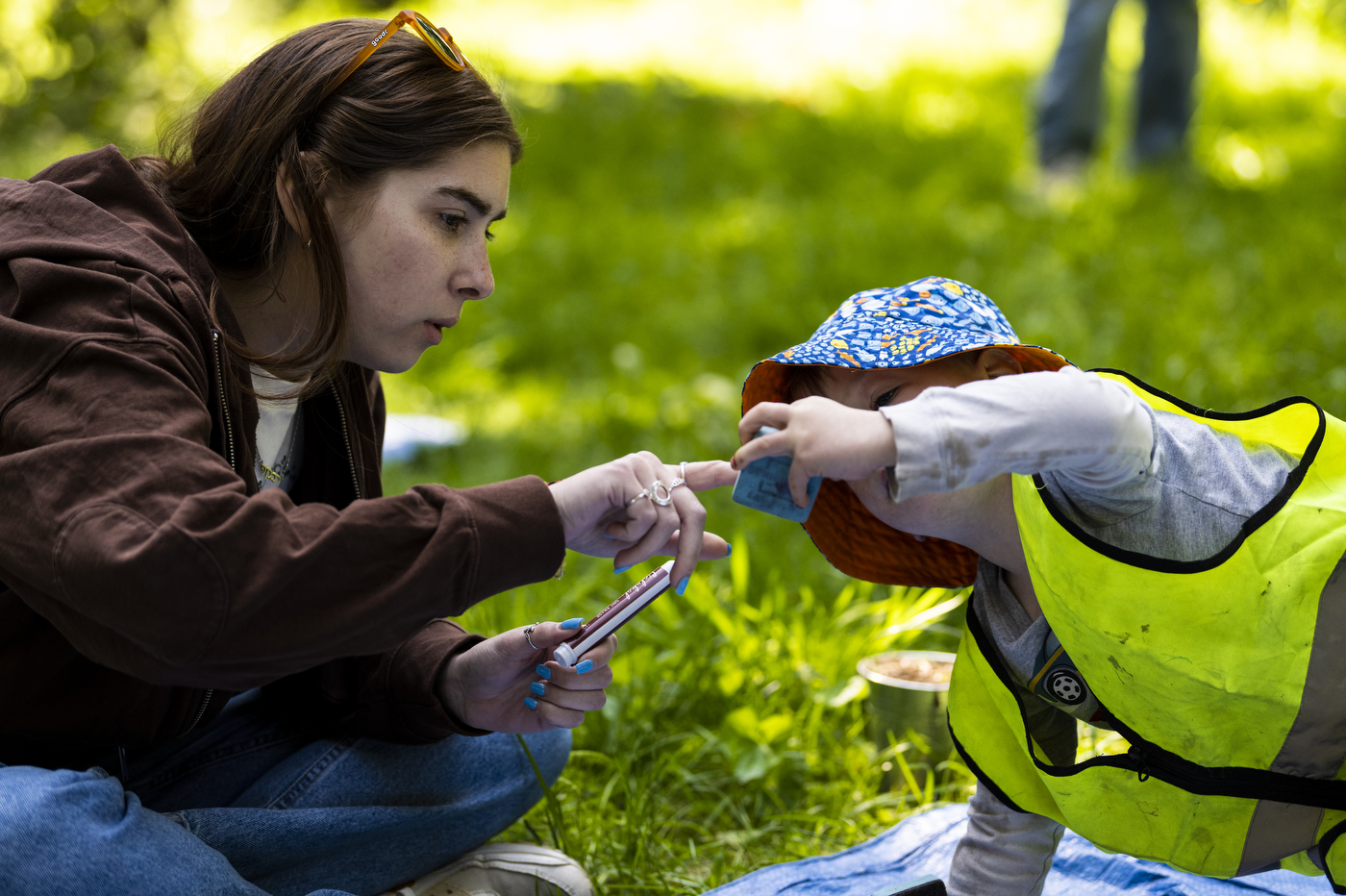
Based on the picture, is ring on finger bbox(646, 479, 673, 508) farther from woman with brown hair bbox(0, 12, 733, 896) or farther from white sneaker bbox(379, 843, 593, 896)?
white sneaker bbox(379, 843, 593, 896)

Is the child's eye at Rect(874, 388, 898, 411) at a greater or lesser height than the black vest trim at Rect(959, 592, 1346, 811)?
greater

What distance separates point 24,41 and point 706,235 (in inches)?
169

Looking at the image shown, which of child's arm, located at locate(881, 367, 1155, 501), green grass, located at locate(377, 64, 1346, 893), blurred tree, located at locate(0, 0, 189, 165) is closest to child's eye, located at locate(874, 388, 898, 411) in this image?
child's arm, located at locate(881, 367, 1155, 501)

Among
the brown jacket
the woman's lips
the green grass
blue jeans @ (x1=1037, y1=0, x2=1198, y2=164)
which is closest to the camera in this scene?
the brown jacket

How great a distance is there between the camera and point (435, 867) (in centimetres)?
180

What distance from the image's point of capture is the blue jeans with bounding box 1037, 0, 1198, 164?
479 cm

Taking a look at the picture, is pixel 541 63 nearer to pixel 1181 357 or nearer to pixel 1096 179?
pixel 1096 179

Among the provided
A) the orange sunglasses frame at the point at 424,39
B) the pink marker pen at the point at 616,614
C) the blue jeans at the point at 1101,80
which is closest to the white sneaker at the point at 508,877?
the pink marker pen at the point at 616,614

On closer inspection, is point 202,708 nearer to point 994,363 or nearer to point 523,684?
point 523,684

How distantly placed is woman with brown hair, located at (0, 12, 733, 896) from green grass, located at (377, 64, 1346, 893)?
352 mm

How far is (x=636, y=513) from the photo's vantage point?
1.38 m

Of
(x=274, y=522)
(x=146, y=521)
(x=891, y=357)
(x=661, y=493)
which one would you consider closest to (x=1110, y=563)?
(x=891, y=357)

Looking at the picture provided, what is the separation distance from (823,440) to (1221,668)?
1.84ft

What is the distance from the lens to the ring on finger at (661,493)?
139cm
